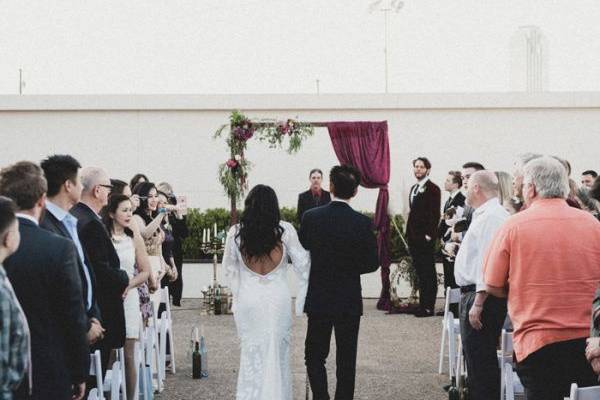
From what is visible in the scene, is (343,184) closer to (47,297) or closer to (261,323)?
(261,323)

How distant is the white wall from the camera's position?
56.9 ft

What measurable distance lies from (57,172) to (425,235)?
8808mm

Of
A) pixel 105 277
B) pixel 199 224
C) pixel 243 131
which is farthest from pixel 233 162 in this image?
pixel 105 277

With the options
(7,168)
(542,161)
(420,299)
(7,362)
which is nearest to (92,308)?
(7,168)

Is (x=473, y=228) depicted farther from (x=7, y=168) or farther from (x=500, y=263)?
(x=7, y=168)

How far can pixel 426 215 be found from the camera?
13617 mm

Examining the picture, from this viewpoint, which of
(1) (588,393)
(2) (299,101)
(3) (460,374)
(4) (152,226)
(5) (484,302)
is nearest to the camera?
(1) (588,393)

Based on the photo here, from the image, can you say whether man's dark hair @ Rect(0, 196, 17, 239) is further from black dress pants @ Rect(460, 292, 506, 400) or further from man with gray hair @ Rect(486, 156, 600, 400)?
black dress pants @ Rect(460, 292, 506, 400)

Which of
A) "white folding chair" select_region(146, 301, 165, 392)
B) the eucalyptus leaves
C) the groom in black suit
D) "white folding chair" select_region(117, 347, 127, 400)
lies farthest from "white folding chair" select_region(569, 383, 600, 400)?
the eucalyptus leaves

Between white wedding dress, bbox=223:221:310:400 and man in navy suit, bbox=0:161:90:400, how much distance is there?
8.33ft

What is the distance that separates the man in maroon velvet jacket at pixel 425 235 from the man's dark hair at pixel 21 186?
957 cm

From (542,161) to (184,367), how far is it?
5388 mm

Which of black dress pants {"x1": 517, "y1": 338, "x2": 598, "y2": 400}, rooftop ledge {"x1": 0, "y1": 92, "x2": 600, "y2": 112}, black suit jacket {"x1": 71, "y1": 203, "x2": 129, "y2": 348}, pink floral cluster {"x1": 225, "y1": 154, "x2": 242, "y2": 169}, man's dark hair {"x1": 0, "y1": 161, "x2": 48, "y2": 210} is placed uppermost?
rooftop ledge {"x1": 0, "y1": 92, "x2": 600, "y2": 112}

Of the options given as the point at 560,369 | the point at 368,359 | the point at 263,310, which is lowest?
the point at 368,359
